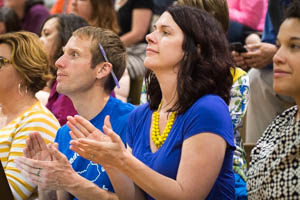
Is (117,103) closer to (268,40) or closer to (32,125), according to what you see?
(32,125)

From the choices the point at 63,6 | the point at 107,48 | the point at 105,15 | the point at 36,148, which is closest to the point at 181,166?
the point at 36,148

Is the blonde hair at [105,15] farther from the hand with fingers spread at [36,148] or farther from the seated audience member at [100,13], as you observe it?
the hand with fingers spread at [36,148]

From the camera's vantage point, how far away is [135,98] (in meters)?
3.84

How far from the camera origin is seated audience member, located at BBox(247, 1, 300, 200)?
1.80 meters

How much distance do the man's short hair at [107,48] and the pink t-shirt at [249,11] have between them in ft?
3.50

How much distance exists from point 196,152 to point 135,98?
1.91m

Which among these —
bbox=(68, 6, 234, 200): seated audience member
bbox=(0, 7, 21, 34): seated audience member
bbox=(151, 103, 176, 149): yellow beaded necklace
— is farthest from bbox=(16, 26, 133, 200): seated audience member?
bbox=(0, 7, 21, 34): seated audience member

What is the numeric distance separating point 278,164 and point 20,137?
4.27ft

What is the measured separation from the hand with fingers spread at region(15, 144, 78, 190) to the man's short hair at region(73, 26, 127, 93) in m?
0.62

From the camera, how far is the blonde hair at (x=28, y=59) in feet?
9.55

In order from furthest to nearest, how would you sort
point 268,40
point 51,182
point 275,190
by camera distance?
1. point 268,40
2. point 51,182
3. point 275,190

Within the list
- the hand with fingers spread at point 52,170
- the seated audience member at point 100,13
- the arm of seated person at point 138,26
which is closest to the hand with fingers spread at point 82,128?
the hand with fingers spread at point 52,170

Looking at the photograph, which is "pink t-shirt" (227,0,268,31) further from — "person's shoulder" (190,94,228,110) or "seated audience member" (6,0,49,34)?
"seated audience member" (6,0,49,34)

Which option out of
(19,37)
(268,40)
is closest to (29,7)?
(19,37)
